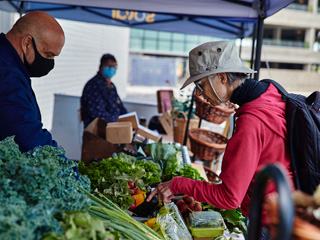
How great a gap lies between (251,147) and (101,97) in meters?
4.18

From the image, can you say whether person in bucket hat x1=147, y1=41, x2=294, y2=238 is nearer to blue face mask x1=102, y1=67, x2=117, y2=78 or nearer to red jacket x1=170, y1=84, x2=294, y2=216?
red jacket x1=170, y1=84, x2=294, y2=216

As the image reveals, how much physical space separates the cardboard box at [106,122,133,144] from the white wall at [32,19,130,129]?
4.01 meters

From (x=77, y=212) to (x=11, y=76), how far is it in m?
1.21

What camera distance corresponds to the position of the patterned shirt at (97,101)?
5.69 m

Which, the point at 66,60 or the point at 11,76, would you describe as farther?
the point at 66,60

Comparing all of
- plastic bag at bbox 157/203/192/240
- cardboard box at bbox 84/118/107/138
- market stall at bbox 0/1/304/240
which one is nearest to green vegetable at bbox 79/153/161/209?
market stall at bbox 0/1/304/240

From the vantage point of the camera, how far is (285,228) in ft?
2.81

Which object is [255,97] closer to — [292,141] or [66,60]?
[292,141]

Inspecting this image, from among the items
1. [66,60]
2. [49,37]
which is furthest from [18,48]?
[66,60]

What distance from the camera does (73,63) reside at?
10805 millimetres

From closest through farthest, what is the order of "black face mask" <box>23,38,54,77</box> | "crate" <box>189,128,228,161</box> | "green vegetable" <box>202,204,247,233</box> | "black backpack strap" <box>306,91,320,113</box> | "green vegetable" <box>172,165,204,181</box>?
"black backpack strap" <box>306,91,320,113</box> < "black face mask" <box>23,38,54,77</box> < "green vegetable" <box>202,204,247,233</box> < "green vegetable" <box>172,165,204,181</box> < "crate" <box>189,128,228,161</box>

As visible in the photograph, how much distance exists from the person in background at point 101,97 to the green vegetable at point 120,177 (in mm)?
2581

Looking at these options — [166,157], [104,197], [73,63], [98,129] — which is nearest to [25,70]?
[104,197]

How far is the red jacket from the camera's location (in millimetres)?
1924
